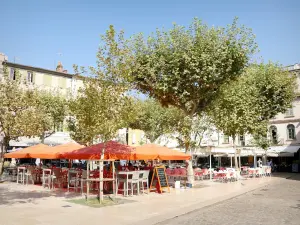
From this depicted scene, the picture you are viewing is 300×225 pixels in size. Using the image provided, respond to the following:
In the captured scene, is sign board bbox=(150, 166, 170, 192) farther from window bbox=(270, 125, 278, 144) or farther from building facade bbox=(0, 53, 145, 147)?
window bbox=(270, 125, 278, 144)

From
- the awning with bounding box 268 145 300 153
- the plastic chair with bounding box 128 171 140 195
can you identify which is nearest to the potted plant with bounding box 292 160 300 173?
the awning with bounding box 268 145 300 153

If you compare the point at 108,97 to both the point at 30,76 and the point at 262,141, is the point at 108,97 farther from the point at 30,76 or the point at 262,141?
the point at 30,76

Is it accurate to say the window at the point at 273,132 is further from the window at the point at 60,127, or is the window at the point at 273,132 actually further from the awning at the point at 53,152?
the awning at the point at 53,152

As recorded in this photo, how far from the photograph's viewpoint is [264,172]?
26.5 meters

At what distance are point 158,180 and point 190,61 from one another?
6.53 metres

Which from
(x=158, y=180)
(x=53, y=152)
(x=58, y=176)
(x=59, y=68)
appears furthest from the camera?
(x=59, y=68)

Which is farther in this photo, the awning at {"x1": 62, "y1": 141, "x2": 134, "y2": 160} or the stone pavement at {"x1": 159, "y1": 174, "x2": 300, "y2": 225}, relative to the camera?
the awning at {"x1": 62, "y1": 141, "x2": 134, "y2": 160}

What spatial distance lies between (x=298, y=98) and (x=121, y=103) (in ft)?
104

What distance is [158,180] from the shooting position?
14375 mm

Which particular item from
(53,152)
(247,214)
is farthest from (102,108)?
(247,214)

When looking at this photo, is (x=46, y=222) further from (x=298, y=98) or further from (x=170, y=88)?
(x=298, y=98)

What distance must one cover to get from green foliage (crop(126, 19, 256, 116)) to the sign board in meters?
4.42

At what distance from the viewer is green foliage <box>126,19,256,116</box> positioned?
15906 millimetres

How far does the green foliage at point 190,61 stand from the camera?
52.2 ft
